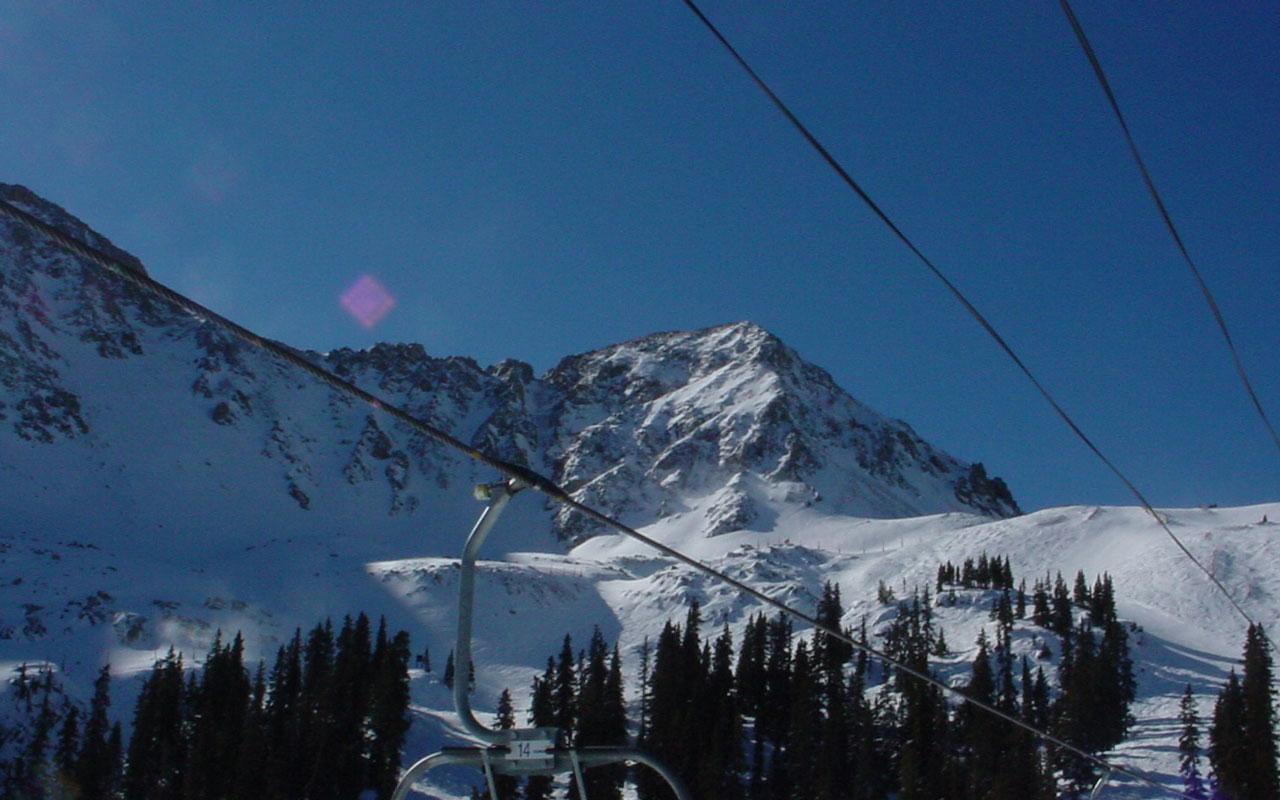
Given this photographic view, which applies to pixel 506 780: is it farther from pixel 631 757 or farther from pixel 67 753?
pixel 631 757

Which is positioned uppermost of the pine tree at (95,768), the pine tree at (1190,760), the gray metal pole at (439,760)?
the gray metal pole at (439,760)

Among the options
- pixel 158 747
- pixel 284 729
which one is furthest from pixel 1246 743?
pixel 158 747

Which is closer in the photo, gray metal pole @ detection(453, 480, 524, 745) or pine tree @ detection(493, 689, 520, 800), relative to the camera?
gray metal pole @ detection(453, 480, 524, 745)

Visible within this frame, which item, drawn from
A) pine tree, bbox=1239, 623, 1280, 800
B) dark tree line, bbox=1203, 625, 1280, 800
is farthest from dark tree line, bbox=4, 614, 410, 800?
pine tree, bbox=1239, 623, 1280, 800

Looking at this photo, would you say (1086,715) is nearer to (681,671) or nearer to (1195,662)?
(681,671)

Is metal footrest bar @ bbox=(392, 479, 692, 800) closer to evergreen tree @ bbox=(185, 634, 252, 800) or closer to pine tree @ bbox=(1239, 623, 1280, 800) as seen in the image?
pine tree @ bbox=(1239, 623, 1280, 800)

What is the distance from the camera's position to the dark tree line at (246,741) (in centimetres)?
7956

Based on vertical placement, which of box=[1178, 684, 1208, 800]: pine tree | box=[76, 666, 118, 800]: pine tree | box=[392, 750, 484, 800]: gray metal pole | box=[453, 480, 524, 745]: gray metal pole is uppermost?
box=[453, 480, 524, 745]: gray metal pole

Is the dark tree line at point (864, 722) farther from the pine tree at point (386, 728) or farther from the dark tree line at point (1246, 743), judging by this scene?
the pine tree at point (386, 728)

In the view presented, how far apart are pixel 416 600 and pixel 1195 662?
12445cm

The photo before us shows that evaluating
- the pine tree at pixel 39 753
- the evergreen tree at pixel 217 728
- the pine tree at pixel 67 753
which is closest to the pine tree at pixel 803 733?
the evergreen tree at pixel 217 728

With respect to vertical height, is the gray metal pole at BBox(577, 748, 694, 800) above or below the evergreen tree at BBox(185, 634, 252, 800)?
above

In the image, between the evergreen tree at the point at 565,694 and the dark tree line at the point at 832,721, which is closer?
the dark tree line at the point at 832,721

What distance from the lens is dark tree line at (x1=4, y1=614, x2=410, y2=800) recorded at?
79562mm
